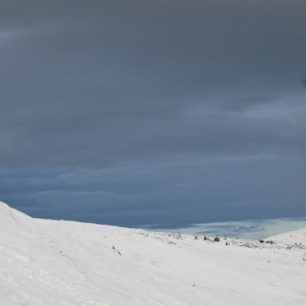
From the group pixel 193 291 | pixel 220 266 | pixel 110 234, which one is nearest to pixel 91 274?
pixel 193 291

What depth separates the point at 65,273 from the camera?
20453mm

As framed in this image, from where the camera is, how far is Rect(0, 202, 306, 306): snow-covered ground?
19031 mm

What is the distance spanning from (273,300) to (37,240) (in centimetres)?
1219

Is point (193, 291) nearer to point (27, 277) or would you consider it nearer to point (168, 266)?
point (168, 266)

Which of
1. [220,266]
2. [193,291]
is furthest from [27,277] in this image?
[220,266]

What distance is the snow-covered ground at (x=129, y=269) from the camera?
19031mm

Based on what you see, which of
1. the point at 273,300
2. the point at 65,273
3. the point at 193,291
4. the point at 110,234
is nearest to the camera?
the point at 65,273

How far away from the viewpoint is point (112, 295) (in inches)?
780

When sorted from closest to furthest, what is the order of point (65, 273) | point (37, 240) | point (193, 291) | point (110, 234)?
point (65, 273) → point (37, 240) → point (193, 291) → point (110, 234)

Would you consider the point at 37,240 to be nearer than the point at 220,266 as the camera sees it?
Yes

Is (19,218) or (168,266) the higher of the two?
(19,218)

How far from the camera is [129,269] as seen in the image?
25156mm

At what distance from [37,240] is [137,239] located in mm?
9382

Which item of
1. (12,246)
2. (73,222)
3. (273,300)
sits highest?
(73,222)
